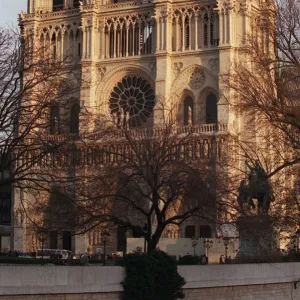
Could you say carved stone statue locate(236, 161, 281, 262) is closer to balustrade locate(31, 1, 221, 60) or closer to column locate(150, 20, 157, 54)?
balustrade locate(31, 1, 221, 60)

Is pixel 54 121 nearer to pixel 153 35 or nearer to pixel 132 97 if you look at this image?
pixel 153 35

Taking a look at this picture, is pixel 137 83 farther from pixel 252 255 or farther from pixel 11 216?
pixel 252 255

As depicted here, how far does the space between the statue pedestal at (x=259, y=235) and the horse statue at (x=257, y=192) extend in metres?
1.02

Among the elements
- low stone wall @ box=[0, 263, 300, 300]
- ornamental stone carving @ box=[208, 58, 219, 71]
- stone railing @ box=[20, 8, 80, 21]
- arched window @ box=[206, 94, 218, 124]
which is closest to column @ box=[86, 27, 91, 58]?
stone railing @ box=[20, 8, 80, 21]

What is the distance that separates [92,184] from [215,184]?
17.3ft

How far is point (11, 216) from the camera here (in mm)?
81875

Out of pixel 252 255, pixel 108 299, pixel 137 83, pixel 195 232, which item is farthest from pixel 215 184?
pixel 137 83

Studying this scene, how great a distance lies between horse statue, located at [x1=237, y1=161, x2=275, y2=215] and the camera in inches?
1554

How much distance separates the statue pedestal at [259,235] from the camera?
38.4 metres

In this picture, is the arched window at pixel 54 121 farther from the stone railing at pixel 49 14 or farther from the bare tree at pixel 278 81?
the stone railing at pixel 49 14

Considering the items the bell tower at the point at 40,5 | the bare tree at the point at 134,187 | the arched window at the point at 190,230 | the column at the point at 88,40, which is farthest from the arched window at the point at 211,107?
the bare tree at the point at 134,187

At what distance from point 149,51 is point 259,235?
1706 inches

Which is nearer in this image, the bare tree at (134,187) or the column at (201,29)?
the bare tree at (134,187)

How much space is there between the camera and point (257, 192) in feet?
132
